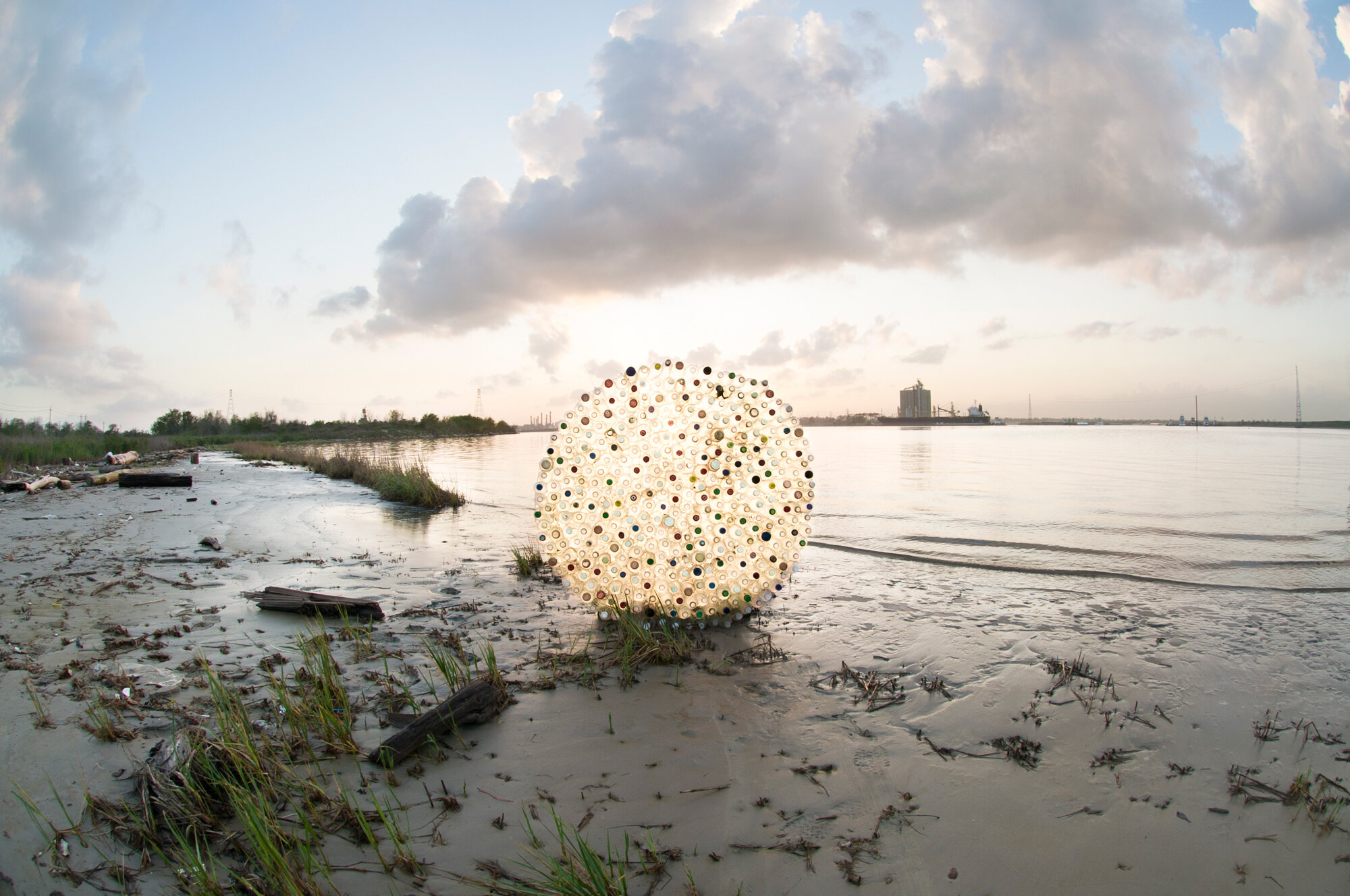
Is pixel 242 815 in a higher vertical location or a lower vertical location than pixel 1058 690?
higher

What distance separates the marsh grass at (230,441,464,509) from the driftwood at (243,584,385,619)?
10031 millimetres

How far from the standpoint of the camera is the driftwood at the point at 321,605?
21.5ft

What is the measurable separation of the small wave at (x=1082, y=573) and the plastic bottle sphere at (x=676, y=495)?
4.77 m

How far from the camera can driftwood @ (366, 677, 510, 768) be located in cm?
370

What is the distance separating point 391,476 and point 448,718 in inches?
694

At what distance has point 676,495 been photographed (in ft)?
18.8

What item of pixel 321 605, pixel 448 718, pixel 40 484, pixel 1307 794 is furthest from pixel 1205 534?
pixel 40 484

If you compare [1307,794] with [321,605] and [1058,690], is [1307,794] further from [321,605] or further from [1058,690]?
[321,605]

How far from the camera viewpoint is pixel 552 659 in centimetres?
516

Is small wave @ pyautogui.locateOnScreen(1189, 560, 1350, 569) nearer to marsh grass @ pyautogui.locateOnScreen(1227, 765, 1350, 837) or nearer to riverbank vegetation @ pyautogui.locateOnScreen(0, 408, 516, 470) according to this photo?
marsh grass @ pyautogui.locateOnScreen(1227, 765, 1350, 837)

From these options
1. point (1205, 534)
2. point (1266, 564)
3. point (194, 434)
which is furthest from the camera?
point (194, 434)

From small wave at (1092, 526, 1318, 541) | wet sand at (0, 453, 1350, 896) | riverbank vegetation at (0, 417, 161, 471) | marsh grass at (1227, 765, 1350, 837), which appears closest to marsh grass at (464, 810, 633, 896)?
wet sand at (0, 453, 1350, 896)

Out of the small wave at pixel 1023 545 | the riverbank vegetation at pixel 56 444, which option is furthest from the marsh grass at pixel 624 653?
the riverbank vegetation at pixel 56 444

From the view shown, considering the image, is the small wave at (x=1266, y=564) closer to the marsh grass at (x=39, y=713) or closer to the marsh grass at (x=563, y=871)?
the marsh grass at (x=563, y=871)
